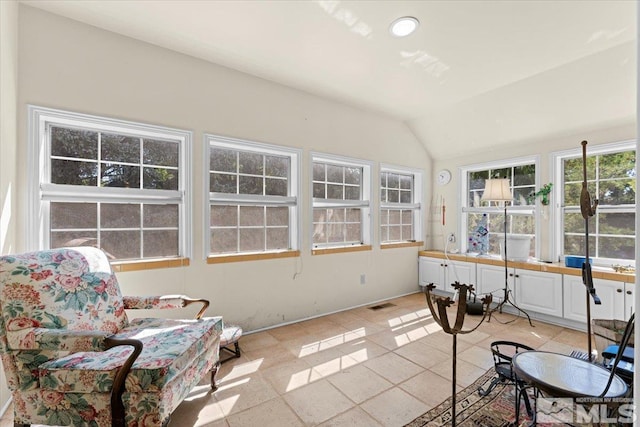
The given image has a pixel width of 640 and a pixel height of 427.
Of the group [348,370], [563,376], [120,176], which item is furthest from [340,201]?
[563,376]

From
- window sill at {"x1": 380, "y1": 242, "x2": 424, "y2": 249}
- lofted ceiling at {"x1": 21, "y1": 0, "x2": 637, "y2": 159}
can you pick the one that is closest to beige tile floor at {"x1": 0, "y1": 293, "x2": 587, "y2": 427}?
window sill at {"x1": 380, "y1": 242, "x2": 424, "y2": 249}

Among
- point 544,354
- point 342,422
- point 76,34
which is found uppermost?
point 76,34

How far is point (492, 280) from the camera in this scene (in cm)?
365

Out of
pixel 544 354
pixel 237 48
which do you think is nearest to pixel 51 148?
pixel 237 48

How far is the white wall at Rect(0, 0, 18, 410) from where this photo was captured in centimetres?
171

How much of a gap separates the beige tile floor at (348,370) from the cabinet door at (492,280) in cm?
32

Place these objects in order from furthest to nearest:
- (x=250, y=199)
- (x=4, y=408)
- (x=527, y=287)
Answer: (x=527, y=287), (x=250, y=199), (x=4, y=408)

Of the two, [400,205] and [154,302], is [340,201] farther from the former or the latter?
[154,302]

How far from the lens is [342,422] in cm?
167

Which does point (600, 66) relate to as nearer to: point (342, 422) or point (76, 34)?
point (342, 422)

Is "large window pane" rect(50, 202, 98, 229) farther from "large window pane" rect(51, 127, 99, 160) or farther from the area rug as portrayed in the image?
the area rug

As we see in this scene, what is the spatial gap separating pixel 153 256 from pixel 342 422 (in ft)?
6.67

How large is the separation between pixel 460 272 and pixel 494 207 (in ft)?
3.48

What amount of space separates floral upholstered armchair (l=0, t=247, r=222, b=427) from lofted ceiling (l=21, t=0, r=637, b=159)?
194cm
